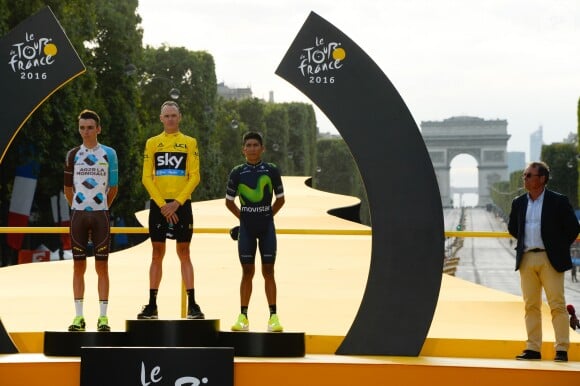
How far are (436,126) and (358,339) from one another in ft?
552

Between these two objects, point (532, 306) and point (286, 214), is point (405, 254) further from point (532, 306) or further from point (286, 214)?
point (286, 214)

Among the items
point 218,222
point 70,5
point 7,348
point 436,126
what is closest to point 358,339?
point 7,348

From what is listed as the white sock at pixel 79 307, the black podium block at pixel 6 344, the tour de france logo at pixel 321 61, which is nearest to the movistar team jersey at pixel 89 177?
the white sock at pixel 79 307

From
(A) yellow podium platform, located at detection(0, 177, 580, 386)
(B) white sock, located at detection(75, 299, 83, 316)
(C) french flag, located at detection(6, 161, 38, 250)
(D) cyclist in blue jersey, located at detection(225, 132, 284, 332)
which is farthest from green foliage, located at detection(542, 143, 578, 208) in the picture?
(B) white sock, located at detection(75, 299, 83, 316)

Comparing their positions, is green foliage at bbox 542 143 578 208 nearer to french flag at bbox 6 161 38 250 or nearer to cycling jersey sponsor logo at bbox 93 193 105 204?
french flag at bbox 6 161 38 250

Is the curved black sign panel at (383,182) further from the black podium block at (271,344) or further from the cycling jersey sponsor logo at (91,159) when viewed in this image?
the cycling jersey sponsor logo at (91,159)

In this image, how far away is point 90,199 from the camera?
27.0 feet

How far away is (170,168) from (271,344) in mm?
1665

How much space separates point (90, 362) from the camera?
7.64m

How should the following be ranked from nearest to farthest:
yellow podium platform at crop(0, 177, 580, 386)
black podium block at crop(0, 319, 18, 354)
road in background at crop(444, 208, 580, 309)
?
yellow podium platform at crop(0, 177, 580, 386) → black podium block at crop(0, 319, 18, 354) → road in background at crop(444, 208, 580, 309)

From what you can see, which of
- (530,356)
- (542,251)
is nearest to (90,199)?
(542,251)

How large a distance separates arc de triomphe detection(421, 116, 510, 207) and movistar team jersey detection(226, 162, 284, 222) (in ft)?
540

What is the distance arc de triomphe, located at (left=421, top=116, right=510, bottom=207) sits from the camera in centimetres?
17288

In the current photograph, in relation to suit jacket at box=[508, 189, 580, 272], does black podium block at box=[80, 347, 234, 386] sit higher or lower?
lower
